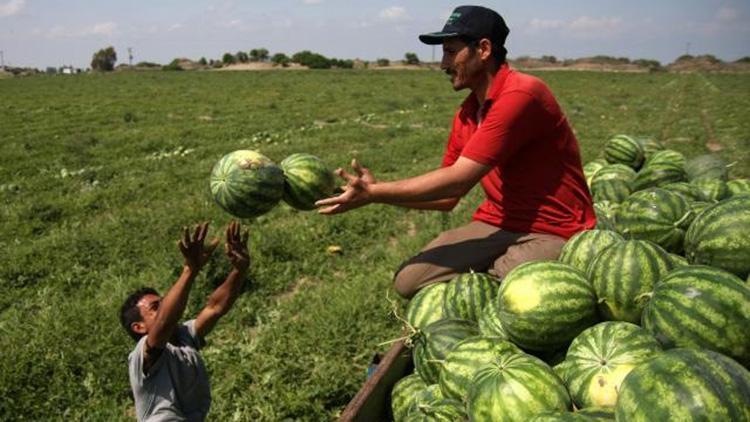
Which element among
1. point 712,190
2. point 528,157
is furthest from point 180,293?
point 712,190

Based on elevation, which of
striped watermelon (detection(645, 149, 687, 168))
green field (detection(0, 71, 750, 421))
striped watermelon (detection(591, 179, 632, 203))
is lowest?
green field (detection(0, 71, 750, 421))

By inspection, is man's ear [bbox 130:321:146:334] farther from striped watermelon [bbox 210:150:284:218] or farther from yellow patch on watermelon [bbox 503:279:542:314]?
yellow patch on watermelon [bbox 503:279:542:314]

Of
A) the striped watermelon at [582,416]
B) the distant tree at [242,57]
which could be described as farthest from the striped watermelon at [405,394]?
the distant tree at [242,57]

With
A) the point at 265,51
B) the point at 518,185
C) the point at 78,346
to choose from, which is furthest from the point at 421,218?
the point at 265,51

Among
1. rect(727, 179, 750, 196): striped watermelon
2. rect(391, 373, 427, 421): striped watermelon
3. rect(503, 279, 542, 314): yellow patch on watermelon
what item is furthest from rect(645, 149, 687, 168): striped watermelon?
rect(391, 373, 427, 421): striped watermelon

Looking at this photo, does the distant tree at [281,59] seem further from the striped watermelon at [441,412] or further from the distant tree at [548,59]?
the striped watermelon at [441,412]

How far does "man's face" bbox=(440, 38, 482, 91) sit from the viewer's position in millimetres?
3830

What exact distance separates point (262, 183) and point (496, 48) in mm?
1928

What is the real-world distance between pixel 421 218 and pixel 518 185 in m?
4.16

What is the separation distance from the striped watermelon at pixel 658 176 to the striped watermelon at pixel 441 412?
3624mm

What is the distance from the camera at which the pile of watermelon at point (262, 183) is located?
312 centimetres

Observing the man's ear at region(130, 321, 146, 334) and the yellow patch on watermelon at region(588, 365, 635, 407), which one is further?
the man's ear at region(130, 321, 146, 334)

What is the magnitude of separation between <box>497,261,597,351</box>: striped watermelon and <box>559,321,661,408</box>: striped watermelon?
15 centimetres

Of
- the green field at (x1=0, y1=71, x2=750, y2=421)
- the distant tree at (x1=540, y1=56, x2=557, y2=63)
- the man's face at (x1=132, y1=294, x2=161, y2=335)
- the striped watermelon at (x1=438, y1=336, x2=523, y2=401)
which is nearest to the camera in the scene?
the striped watermelon at (x1=438, y1=336, x2=523, y2=401)
